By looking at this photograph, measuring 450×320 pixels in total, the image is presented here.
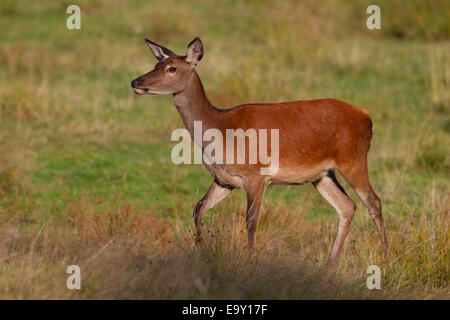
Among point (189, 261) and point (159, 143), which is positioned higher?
point (159, 143)

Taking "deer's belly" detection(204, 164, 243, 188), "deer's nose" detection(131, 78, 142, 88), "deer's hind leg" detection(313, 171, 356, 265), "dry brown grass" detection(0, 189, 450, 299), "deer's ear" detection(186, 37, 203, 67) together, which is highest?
"deer's ear" detection(186, 37, 203, 67)

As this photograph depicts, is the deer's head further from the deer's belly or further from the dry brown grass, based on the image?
the dry brown grass

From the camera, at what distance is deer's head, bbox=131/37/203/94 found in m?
6.80

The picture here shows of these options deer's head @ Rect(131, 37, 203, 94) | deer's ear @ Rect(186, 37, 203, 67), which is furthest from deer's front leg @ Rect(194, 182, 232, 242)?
deer's ear @ Rect(186, 37, 203, 67)

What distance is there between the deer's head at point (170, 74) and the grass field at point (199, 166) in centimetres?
120

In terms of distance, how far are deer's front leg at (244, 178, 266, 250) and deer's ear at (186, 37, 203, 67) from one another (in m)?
1.15

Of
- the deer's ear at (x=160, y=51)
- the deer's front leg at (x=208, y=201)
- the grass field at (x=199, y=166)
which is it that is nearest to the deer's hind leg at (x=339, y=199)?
the grass field at (x=199, y=166)

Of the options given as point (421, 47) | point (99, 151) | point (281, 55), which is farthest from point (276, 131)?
point (421, 47)

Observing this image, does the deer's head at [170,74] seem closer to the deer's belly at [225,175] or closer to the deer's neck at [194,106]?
the deer's neck at [194,106]

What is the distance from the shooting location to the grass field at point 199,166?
6.45m

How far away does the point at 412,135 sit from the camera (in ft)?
41.3

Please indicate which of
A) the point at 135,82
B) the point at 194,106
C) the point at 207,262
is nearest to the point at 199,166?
the point at 194,106
